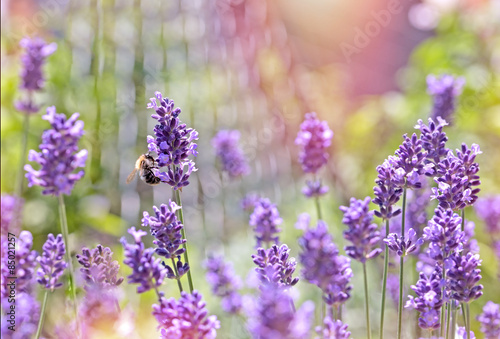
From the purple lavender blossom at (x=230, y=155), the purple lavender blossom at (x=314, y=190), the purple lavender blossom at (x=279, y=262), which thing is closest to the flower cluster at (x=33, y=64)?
the purple lavender blossom at (x=230, y=155)

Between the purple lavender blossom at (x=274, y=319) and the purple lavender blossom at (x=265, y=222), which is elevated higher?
the purple lavender blossom at (x=265, y=222)

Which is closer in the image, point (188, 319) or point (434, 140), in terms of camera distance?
point (188, 319)

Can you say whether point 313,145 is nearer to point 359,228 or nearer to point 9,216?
point 359,228

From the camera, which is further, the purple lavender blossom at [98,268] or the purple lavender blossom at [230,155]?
the purple lavender blossom at [230,155]

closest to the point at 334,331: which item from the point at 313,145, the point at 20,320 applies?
the point at 20,320

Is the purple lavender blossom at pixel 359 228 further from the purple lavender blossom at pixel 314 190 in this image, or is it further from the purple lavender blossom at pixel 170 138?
the purple lavender blossom at pixel 314 190

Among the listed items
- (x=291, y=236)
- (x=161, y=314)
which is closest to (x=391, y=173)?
(x=161, y=314)

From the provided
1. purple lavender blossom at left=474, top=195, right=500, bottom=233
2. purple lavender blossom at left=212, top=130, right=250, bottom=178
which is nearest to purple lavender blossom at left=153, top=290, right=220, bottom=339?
purple lavender blossom at left=474, top=195, right=500, bottom=233
